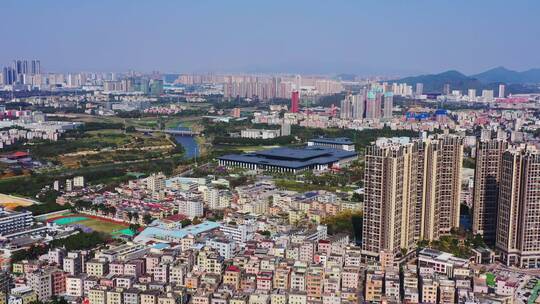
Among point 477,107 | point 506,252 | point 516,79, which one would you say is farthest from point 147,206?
point 516,79

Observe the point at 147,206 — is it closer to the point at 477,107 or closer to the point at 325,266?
the point at 325,266

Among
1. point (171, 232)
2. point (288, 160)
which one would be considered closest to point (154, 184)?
point (171, 232)

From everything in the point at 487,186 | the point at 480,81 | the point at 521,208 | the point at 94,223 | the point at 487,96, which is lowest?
the point at 94,223

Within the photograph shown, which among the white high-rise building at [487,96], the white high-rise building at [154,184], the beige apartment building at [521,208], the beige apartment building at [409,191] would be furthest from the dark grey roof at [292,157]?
the white high-rise building at [487,96]

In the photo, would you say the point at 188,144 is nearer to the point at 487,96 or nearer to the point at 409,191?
the point at 409,191

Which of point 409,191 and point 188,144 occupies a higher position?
point 409,191

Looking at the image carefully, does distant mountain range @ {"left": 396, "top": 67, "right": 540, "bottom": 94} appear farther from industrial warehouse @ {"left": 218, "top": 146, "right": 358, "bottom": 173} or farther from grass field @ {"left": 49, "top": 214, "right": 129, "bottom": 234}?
grass field @ {"left": 49, "top": 214, "right": 129, "bottom": 234}
